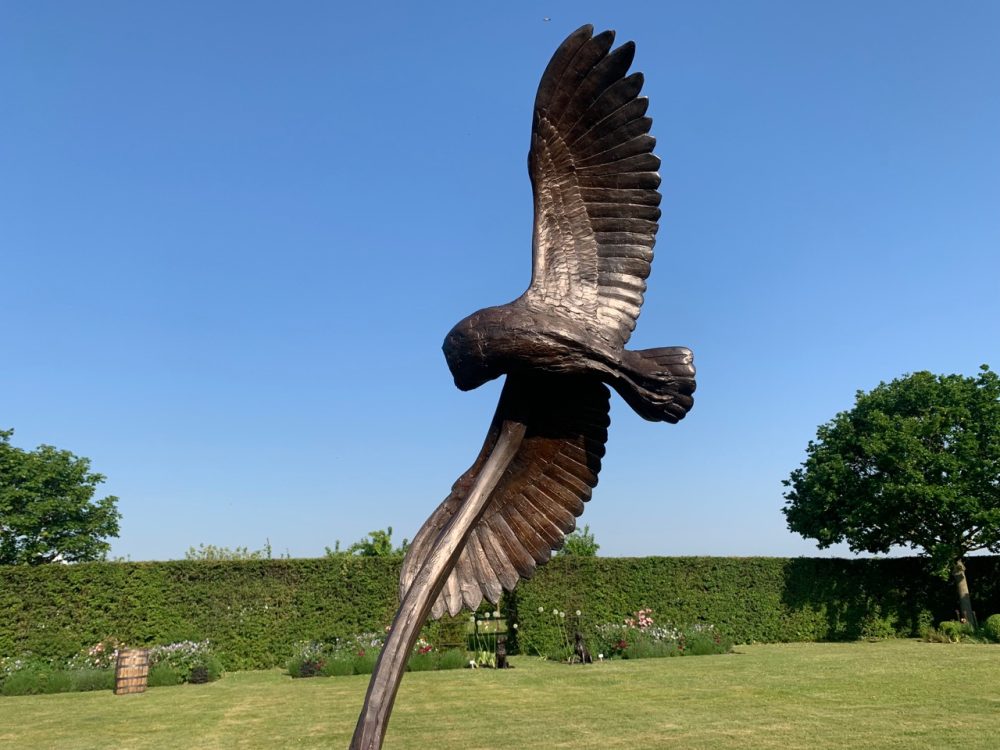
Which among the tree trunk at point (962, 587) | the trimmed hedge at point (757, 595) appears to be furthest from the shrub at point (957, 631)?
the trimmed hedge at point (757, 595)

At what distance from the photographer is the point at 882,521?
19.0 meters

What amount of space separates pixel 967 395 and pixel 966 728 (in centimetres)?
1443

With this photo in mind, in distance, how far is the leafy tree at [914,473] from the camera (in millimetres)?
18125

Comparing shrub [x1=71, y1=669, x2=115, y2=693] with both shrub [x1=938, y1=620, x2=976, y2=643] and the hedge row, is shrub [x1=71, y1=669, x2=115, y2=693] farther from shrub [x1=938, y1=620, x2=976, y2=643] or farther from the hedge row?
shrub [x1=938, y1=620, x2=976, y2=643]

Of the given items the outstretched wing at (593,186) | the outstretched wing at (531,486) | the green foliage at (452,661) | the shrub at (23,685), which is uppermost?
the outstretched wing at (593,186)

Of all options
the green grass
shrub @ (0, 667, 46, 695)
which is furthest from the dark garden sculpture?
shrub @ (0, 667, 46, 695)

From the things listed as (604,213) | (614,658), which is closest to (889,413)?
(614,658)

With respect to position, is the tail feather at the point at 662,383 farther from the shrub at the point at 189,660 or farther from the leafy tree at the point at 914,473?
the leafy tree at the point at 914,473

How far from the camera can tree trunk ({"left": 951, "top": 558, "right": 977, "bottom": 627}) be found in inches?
707

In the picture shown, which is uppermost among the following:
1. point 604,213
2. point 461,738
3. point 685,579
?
point 604,213

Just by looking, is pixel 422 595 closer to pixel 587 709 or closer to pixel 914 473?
pixel 587 709

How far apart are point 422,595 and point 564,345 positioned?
1395mm

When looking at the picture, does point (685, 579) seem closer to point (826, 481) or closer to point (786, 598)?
point (786, 598)

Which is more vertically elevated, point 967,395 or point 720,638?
point 967,395
